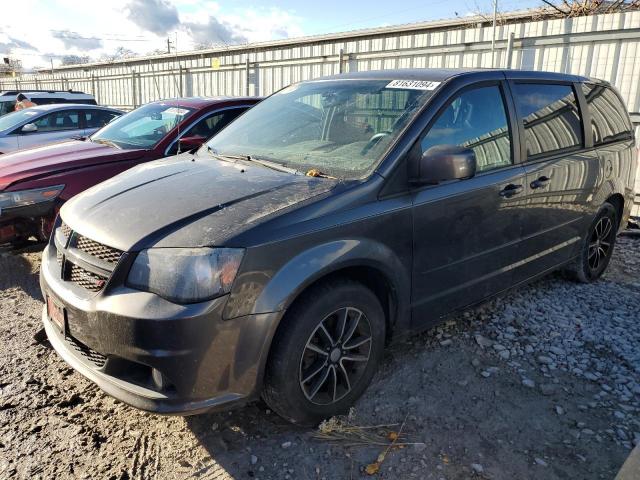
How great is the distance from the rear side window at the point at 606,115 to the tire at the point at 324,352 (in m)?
2.93

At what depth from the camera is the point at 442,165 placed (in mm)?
2717

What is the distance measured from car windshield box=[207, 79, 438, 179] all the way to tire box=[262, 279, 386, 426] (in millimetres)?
A: 705

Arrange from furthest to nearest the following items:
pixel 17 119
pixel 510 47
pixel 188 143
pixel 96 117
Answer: pixel 96 117
pixel 17 119
pixel 510 47
pixel 188 143

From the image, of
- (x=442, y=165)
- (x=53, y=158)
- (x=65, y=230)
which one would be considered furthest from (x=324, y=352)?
(x=53, y=158)

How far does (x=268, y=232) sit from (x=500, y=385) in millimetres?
1825

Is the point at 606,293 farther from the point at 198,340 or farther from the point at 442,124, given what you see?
the point at 198,340

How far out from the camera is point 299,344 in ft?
7.96

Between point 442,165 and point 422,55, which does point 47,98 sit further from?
point 442,165

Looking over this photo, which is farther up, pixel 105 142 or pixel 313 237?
pixel 105 142

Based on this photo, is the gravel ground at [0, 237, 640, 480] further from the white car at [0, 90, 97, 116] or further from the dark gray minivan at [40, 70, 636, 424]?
the white car at [0, 90, 97, 116]

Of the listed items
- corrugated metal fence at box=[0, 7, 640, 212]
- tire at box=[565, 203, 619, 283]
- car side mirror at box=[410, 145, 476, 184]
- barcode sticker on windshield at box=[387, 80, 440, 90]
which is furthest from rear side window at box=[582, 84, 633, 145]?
corrugated metal fence at box=[0, 7, 640, 212]

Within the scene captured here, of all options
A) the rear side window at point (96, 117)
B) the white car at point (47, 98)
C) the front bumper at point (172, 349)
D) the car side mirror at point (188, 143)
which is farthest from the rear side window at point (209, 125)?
the white car at point (47, 98)

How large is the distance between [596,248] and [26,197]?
5.09 m

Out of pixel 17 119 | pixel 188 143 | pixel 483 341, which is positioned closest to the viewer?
pixel 483 341
